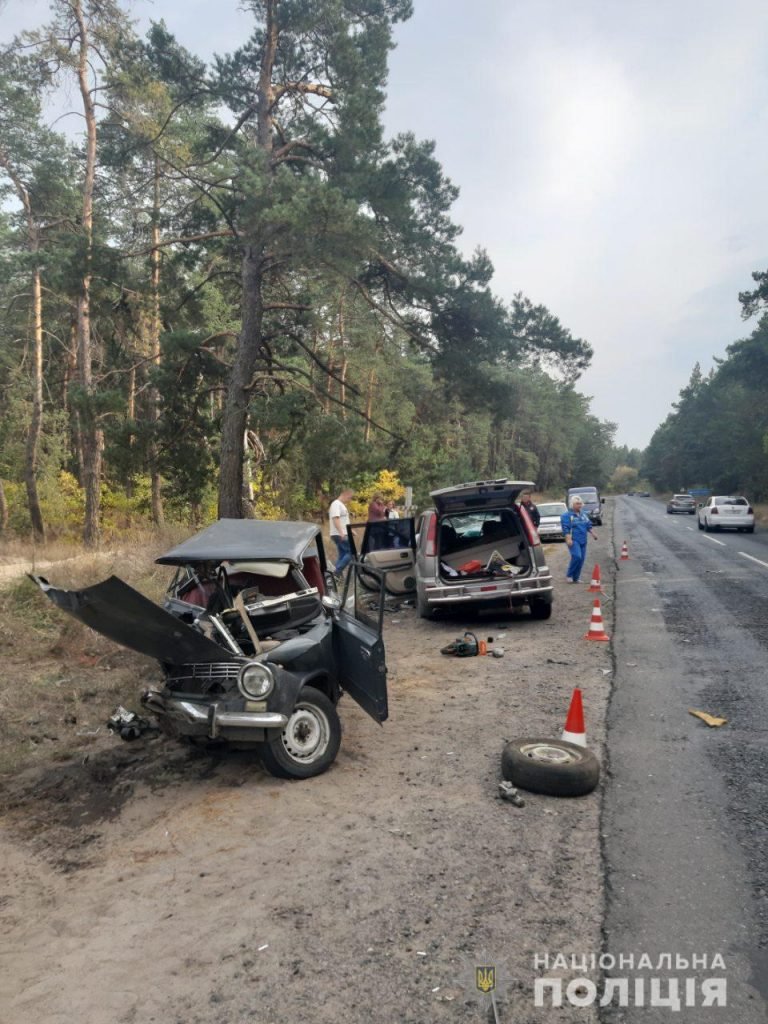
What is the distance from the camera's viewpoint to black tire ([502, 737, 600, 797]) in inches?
178

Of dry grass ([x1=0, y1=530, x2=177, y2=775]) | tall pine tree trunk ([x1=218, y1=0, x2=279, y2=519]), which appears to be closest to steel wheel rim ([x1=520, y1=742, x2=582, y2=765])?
dry grass ([x1=0, y1=530, x2=177, y2=775])

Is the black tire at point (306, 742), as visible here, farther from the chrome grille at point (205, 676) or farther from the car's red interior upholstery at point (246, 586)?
the car's red interior upholstery at point (246, 586)

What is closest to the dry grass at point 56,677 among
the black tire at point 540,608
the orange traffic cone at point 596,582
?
the black tire at point 540,608

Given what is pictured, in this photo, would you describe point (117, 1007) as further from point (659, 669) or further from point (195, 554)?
point (659, 669)

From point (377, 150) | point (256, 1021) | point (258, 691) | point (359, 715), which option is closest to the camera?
point (256, 1021)

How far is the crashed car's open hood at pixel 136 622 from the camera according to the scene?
4.24m

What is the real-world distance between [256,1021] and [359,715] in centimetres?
383

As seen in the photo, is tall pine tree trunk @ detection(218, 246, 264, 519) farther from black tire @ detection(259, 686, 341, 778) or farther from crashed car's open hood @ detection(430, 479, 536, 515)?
black tire @ detection(259, 686, 341, 778)

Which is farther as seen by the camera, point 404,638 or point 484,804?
point 404,638

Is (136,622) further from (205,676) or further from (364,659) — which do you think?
(364,659)

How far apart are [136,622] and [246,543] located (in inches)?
55.6

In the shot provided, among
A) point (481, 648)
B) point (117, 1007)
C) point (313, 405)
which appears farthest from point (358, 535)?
point (117, 1007)

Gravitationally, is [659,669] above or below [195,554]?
below

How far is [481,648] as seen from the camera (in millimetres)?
8664
